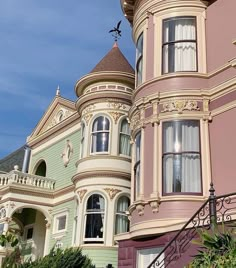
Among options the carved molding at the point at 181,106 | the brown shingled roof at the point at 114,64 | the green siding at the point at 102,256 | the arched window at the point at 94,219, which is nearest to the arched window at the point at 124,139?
the arched window at the point at 94,219

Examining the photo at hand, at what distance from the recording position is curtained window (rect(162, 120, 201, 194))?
1156 centimetres

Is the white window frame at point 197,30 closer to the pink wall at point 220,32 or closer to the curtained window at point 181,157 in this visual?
the pink wall at point 220,32

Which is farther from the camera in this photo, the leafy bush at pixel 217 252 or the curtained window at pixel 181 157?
the curtained window at pixel 181 157

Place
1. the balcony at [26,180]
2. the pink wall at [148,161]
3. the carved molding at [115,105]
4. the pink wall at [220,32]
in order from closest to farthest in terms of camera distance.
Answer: the pink wall at [148,161]
the pink wall at [220,32]
the carved molding at [115,105]
the balcony at [26,180]

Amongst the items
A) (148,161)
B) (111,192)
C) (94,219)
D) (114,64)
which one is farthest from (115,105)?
(148,161)

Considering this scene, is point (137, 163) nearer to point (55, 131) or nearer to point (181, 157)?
point (181, 157)

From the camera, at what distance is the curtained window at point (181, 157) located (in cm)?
1156

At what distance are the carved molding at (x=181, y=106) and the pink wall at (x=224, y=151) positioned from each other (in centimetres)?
70

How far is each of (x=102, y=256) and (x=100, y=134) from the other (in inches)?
215

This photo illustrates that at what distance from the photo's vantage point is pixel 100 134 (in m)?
20.1

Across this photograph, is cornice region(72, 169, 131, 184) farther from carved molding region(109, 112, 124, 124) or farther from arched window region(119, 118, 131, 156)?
carved molding region(109, 112, 124, 124)

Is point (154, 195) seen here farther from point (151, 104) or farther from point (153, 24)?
point (153, 24)

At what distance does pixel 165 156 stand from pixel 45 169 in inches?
670

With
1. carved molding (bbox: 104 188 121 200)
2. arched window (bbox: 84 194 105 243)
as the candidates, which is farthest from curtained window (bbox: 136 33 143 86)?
arched window (bbox: 84 194 105 243)
